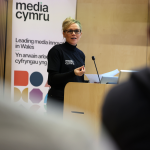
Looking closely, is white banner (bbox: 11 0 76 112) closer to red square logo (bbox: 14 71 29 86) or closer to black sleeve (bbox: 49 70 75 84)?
red square logo (bbox: 14 71 29 86)

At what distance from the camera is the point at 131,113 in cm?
27

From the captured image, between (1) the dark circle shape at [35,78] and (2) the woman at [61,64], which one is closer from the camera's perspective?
(2) the woman at [61,64]

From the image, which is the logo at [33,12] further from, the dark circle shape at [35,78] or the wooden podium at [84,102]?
the wooden podium at [84,102]

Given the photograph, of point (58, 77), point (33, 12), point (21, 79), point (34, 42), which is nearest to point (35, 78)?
point (21, 79)

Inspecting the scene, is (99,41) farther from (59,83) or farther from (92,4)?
(59,83)

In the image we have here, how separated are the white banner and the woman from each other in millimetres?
1230

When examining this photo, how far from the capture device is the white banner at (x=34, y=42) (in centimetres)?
296

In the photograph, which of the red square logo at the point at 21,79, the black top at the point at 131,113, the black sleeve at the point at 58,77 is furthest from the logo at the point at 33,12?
the black top at the point at 131,113

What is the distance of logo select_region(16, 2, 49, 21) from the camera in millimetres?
2939

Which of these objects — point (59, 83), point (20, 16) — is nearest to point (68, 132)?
point (59, 83)

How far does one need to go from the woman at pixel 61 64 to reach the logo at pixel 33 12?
1.31 metres

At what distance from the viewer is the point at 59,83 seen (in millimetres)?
1632

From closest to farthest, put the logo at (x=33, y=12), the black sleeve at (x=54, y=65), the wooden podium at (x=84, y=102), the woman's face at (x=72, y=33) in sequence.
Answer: the wooden podium at (x=84, y=102) → the black sleeve at (x=54, y=65) → the woman's face at (x=72, y=33) → the logo at (x=33, y=12)

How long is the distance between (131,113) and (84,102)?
3.70 feet
